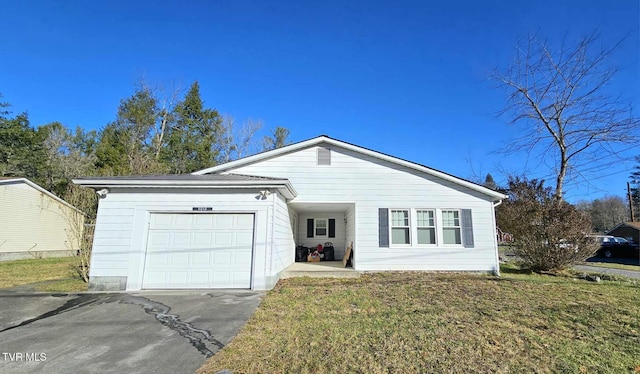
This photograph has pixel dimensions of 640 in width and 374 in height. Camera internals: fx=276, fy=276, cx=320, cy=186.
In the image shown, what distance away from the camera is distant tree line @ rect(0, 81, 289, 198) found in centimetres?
2231

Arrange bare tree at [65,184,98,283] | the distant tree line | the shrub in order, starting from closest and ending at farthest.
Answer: bare tree at [65,184,98,283]
the shrub
the distant tree line

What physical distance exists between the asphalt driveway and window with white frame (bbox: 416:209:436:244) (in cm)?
588

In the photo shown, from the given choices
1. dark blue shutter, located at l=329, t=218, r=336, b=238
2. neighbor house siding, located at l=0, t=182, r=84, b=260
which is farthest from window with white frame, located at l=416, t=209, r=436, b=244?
neighbor house siding, located at l=0, t=182, r=84, b=260

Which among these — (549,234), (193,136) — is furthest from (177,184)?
(193,136)

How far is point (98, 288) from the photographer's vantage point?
278 inches

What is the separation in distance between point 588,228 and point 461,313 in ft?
28.1

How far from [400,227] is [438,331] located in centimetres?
559

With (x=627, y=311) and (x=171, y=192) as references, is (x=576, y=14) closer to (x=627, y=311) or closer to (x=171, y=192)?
(x=627, y=311)

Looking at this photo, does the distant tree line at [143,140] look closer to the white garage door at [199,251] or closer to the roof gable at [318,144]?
the roof gable at [318,144]

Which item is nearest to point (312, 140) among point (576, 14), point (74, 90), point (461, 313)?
point (461, 313)

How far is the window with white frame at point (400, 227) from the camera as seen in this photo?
9.66m

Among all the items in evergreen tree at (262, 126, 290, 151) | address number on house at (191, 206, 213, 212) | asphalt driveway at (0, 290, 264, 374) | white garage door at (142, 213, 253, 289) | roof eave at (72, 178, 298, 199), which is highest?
evergreen tree at (262, 126, 290, 151)

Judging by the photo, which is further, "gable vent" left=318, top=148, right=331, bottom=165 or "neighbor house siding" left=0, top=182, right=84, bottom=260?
"neighbor house siding" left=0, top=182, right=84, bottom=260

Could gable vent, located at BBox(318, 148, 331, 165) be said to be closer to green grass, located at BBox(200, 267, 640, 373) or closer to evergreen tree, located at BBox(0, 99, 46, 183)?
green grass, located at BBox(200, 267, 640, 373)
